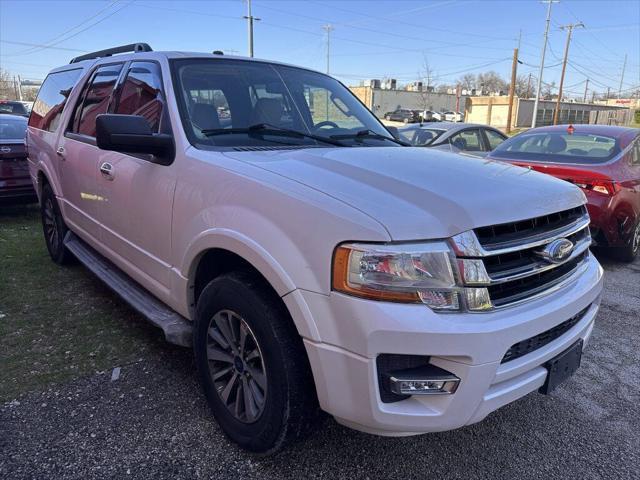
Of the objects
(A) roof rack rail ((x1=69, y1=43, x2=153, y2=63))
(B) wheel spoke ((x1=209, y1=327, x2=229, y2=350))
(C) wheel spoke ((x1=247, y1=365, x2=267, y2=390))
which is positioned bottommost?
(C) wheel spoke ((x1=247, y1=365, x2=267, y2=390))

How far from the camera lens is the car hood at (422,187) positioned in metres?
1.89

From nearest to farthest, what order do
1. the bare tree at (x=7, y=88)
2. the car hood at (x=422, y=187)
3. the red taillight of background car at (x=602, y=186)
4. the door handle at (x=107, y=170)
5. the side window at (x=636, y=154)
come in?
the car hood at (x=422, y=187), the door handle at (x=107, y=170), the red taillight of background car at (x=602, y=186), the side window at (x=636, y=154), the bare tree at (x=7, y=88)

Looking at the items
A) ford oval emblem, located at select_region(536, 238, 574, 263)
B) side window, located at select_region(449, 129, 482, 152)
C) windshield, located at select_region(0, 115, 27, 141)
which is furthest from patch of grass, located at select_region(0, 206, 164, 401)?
side window, located at select_region(449, 129, 482, 152)

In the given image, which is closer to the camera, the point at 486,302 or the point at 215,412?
the point at 486,302

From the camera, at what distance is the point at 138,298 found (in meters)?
3.22

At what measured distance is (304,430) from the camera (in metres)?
2.15

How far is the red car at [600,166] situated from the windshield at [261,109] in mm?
2937

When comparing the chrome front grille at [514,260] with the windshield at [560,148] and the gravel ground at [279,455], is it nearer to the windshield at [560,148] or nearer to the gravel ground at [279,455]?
the gravel ground at [279,455]

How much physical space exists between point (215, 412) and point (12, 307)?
2.60 metres

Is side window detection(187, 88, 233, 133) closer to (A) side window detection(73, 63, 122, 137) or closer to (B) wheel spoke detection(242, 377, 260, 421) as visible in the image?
(A) side window detection(73, 63, 122, 137)

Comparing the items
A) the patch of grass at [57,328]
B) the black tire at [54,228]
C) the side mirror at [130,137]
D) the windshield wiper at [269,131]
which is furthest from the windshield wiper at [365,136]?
the black tire at [54,228]

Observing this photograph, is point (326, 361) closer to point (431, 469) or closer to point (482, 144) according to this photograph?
point (431, 469)

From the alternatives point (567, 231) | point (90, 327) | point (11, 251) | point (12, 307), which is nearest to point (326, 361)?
point (567, 231)

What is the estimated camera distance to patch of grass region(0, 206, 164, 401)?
3.20 metres
